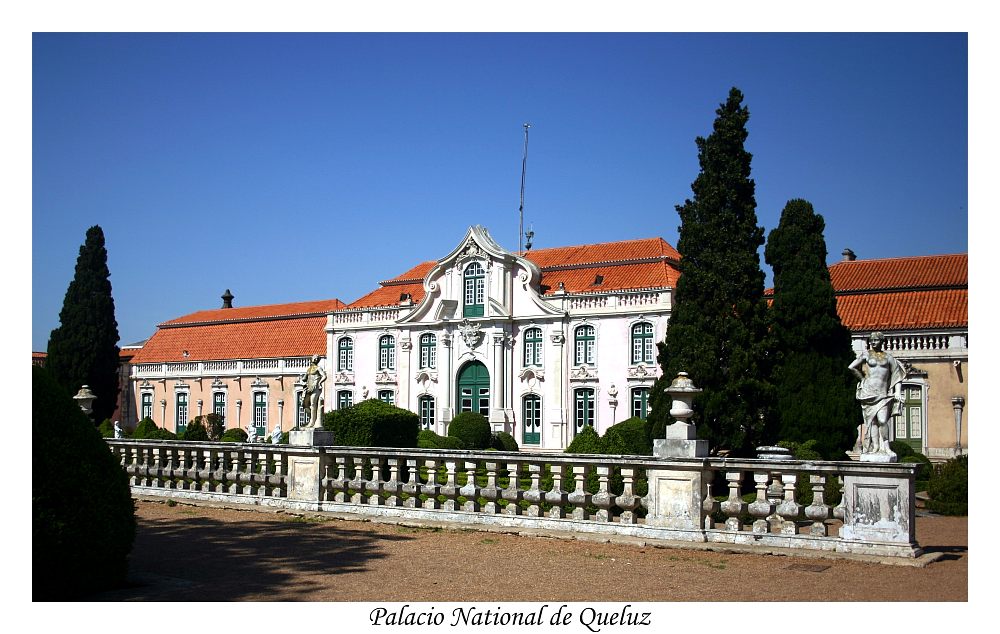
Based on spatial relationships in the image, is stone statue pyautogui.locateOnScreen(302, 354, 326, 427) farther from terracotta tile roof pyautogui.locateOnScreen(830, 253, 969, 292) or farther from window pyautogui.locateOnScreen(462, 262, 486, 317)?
window pyautogui.locateOnScreen(462, 262, 486, 317)

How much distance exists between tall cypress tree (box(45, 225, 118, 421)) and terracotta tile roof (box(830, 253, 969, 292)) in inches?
1299

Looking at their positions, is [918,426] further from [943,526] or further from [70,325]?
[70,325]

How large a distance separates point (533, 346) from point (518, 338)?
31.4 inches

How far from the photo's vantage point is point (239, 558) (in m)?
10.2

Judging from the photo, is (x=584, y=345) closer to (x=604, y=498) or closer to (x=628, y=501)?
(x=604, y=498)

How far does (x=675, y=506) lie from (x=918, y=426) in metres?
23.2

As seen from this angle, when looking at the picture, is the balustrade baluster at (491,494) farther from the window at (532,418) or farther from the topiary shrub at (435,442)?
the window at (532,418)

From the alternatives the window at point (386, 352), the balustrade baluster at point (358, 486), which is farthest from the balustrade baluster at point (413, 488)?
the window at point (386, 352)

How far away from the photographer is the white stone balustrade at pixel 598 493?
985 centimetres

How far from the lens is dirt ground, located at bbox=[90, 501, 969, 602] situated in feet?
26.8

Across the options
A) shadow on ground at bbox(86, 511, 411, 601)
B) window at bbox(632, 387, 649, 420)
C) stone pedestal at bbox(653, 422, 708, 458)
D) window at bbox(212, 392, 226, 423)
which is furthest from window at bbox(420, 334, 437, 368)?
stone pedestal at bbox(653, 422, 708, 458)

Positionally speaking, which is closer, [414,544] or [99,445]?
[99,445]

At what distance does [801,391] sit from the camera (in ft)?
84.0

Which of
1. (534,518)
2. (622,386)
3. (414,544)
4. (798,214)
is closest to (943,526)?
(534,518)
